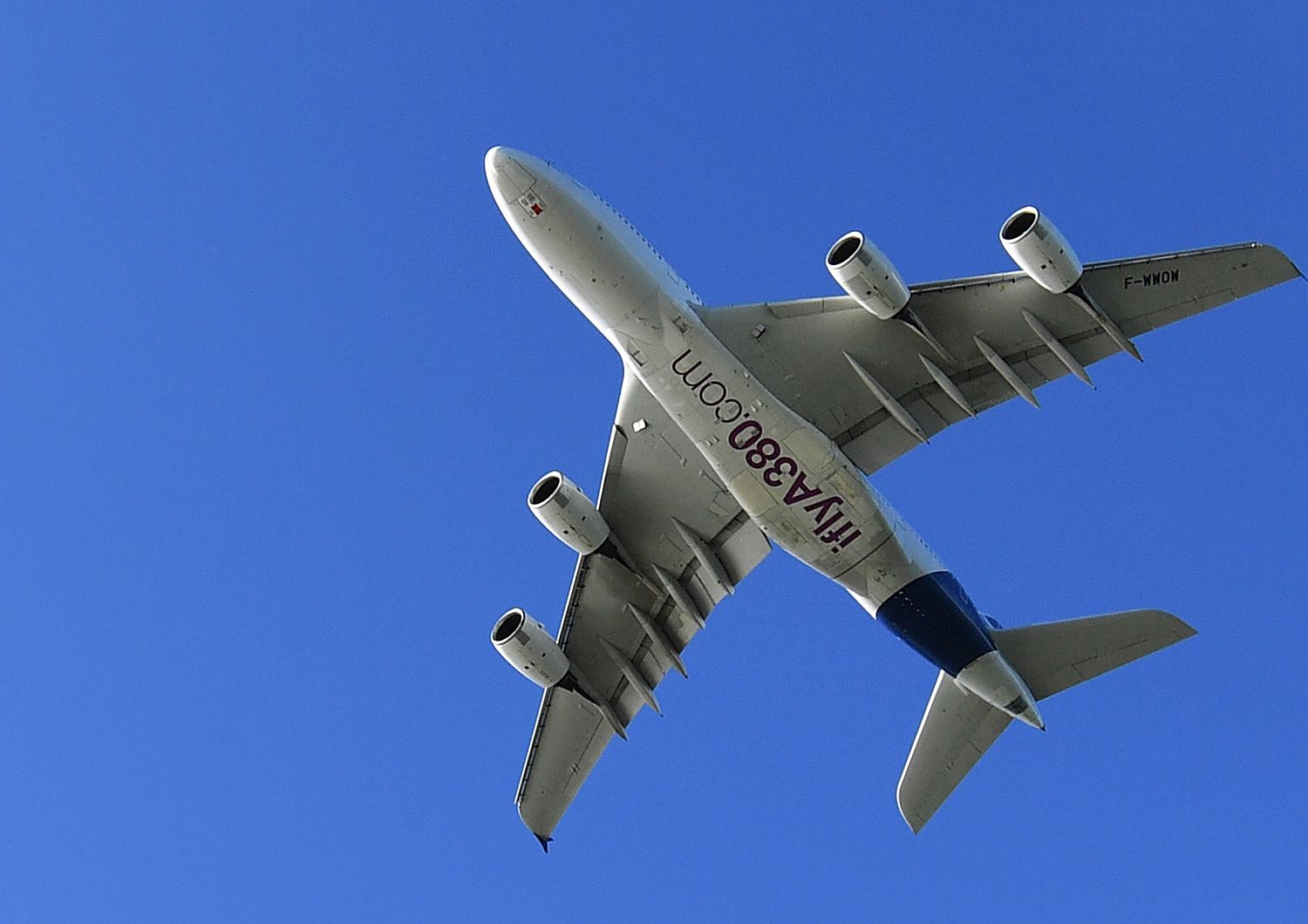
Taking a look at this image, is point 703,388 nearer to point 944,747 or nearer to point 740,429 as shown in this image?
point 740,429

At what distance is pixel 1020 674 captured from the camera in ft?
93.5

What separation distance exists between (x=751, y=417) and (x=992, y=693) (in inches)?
303

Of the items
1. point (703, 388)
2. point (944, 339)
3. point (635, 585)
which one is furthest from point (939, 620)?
point (635, 585)

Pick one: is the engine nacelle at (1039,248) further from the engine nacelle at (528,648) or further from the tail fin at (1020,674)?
the engine nacelle at (528,648)

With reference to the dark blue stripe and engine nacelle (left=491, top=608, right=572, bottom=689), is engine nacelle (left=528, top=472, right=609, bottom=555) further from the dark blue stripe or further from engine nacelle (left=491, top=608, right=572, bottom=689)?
the dark blue stripe

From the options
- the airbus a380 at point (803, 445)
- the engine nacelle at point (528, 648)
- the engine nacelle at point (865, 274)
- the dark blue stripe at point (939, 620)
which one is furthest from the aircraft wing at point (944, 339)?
the engine nacelle at point (528, 648)

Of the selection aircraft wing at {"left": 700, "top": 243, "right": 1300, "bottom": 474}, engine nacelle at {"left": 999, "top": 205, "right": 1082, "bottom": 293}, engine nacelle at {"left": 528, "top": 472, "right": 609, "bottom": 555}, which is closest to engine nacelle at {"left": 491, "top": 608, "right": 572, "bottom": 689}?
engine nacelle at {"left": 528, "top": 472, "right": 609, "bottom": 555}

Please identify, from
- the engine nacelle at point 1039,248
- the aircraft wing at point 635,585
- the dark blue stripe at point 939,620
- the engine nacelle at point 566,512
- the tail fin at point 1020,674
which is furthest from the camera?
the aircraft wing at point 635,585

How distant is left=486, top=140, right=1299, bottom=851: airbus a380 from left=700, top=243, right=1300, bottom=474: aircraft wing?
0.13 ft

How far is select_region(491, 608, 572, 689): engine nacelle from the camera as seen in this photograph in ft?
96.8

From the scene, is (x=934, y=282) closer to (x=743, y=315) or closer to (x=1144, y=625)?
(x=743, y=315)

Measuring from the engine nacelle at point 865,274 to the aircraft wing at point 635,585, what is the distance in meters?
5.28

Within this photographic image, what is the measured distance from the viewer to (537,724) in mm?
31062

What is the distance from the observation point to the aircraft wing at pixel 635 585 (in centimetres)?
2958
